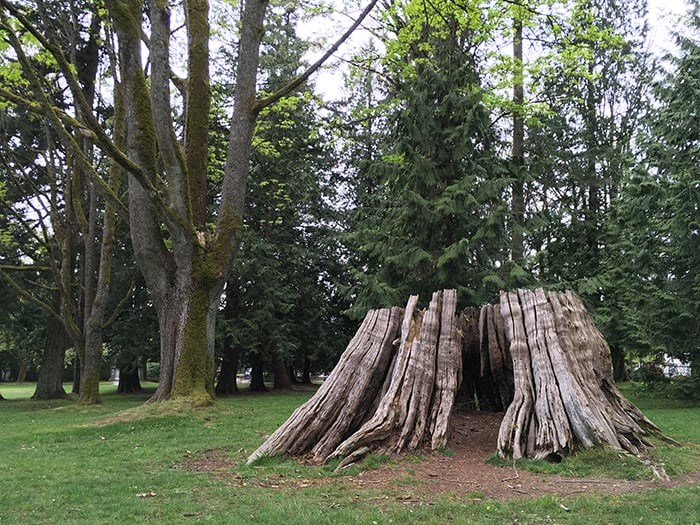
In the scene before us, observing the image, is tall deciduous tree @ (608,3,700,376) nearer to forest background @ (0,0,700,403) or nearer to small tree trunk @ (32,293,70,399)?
forest background @ (0,0,700,403)

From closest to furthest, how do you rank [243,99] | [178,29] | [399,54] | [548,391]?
[548,391]
[243,99]
[178,29]
[399,54]

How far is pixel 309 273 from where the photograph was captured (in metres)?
23.6

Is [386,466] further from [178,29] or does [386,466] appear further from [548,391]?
[178,29]

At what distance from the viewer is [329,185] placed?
2481cm

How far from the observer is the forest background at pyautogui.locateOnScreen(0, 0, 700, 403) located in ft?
37.4

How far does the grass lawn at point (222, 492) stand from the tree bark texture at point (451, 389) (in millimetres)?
416

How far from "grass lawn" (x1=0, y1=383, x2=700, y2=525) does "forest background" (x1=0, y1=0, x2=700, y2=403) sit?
3136 mm

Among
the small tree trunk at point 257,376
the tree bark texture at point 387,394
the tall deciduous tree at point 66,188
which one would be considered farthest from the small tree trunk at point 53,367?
the tree bark texture at point 387,394

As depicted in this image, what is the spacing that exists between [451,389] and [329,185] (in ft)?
60.5

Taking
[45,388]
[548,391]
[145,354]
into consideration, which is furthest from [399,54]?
[45,388]

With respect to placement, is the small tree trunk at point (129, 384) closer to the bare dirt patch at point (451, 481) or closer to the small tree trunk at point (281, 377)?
the small tree trunk at point (281, 377)

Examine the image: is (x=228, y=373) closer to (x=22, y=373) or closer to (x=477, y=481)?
(x=477, y=481)

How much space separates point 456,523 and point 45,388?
66.4 ft

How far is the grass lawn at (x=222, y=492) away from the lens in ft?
14.6
